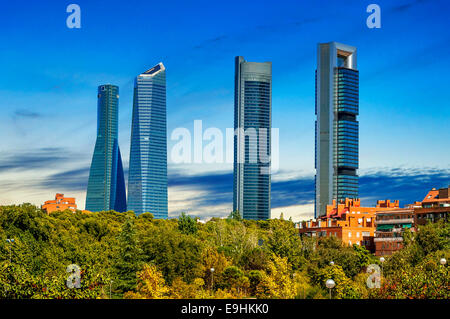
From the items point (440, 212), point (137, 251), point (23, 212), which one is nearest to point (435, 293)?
point (137, 251)

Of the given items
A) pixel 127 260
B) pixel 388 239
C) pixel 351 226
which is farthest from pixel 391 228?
pixel 127 260

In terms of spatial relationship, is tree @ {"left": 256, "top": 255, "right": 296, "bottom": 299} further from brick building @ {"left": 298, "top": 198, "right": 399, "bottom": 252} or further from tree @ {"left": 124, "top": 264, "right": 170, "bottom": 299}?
brick building @ {"left": 298, "top": 198, "right": 399, "bottom": 252}

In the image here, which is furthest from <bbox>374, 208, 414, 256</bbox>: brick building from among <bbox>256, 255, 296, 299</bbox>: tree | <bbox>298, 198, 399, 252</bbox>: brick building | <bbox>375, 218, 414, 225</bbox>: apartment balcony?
<bbox>256, 255, 296, 299</bbox>: tree

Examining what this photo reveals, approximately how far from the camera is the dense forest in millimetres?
31031

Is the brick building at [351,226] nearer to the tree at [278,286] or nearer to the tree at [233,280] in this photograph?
the tree at [233,280]

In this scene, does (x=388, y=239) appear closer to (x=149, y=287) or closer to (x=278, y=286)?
(x=278, y=286)

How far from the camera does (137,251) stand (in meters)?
54.6

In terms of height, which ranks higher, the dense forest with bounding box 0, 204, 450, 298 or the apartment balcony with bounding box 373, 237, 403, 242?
the apartment balcony with bounding box 373, 237, 403, 242

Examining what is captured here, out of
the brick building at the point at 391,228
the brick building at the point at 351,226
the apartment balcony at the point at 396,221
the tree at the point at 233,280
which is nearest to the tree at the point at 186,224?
the tree at the point at 233,280

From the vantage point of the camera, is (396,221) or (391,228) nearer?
(391,228)

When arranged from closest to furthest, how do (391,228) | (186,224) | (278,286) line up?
1. (278,286)
2. (186,224)
3. (391,228)

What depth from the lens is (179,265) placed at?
5597 cm
